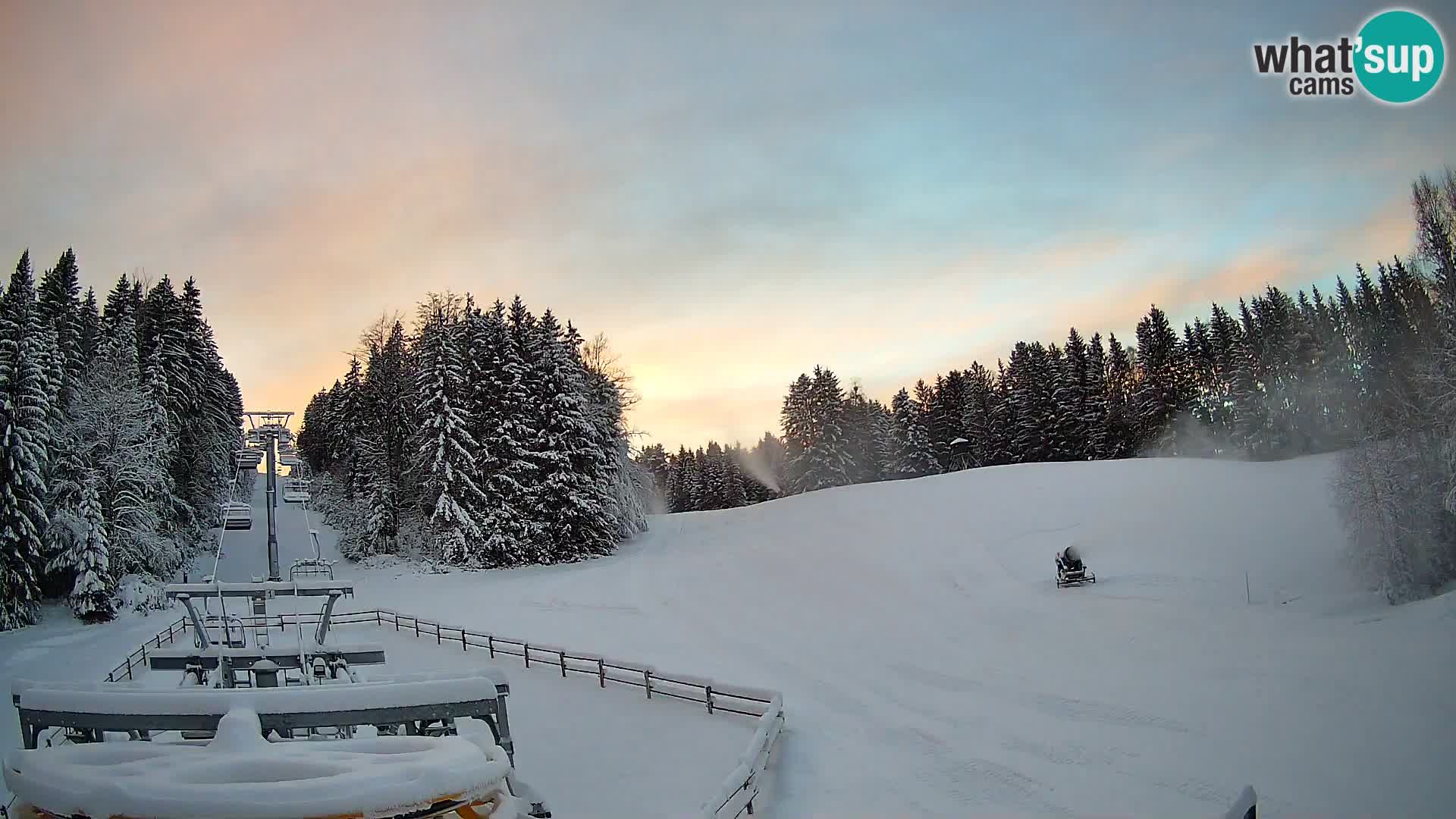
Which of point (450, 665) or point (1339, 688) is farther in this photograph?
point (450, 665)

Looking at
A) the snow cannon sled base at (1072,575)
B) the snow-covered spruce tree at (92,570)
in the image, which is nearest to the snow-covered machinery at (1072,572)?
the snow cannon sled base at (1072,575)

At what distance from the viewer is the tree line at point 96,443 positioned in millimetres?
26219

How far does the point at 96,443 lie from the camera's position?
103 feet

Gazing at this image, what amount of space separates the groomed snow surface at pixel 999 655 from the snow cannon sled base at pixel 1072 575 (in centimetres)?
66

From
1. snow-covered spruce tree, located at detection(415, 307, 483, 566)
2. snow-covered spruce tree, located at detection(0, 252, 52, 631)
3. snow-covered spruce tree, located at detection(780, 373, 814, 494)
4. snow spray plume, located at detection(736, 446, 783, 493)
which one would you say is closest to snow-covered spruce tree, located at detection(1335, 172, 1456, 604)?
snow-covered spruce tree, located at detection(415, 307, 483, 566)

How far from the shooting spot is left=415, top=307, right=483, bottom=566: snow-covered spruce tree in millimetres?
39438

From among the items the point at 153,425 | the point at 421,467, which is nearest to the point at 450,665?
the point at 421,467

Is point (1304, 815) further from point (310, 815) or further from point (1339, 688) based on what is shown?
point (310, 815)

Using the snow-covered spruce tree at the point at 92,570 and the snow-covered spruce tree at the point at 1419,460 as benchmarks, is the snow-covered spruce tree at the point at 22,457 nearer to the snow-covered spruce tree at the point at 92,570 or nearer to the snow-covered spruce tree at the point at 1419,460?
the snow-covered spruce tree at the point at 92,570

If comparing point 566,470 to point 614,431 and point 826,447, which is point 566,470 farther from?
point 826,447

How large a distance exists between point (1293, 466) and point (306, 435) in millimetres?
96201

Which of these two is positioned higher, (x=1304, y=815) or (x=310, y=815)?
(x=310, y=815)

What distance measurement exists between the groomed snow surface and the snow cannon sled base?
0.66 meters

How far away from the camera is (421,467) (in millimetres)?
41844
